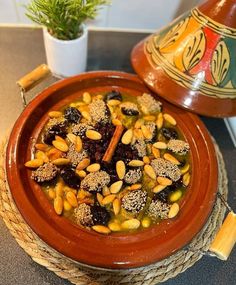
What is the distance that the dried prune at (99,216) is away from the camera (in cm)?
59

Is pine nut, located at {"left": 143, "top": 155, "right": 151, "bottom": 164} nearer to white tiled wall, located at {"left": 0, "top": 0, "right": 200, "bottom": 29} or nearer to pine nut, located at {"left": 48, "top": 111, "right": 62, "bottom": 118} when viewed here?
pine nut, located at {"left": 48, "top": 111, "right": 62, "bottom": 118}

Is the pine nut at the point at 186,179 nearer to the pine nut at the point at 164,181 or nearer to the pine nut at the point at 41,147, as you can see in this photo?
the pine nut at the point at 164,181

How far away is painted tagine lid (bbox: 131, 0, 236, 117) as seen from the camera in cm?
65

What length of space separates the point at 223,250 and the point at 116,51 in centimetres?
61

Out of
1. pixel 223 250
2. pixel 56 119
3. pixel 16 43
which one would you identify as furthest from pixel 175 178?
pixel 16 43

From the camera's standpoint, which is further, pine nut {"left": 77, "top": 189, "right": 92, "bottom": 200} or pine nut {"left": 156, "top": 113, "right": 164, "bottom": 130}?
pine nut {"left": 156, "top": 113, "right": 164, "bottom": 130}

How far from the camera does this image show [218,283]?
642 millimetres

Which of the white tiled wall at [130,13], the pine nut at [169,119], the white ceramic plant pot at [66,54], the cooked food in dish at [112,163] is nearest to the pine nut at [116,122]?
the cooked food in dish at [112,163]

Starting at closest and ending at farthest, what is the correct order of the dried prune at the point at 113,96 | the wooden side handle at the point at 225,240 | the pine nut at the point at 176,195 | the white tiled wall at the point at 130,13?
1. the wooden side handle at the point at 225,240
2. the pine nut at the point at 176,195
3. the dried prune at the point at 113,96
4. the white tiled wall at the point at 130,13

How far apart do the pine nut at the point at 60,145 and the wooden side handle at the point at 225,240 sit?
32 centimetres

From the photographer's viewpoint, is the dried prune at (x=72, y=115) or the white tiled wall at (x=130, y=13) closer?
the dried prune at (x=72, y=115)

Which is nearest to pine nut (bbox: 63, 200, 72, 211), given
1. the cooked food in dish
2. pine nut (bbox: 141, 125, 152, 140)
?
the cooked food in dish

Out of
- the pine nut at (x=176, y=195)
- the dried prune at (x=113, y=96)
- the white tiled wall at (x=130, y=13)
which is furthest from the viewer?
the white tiled wall at (x=130, y=13)

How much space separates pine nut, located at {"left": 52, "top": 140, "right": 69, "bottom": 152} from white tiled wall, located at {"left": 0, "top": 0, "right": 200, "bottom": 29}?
420mm
